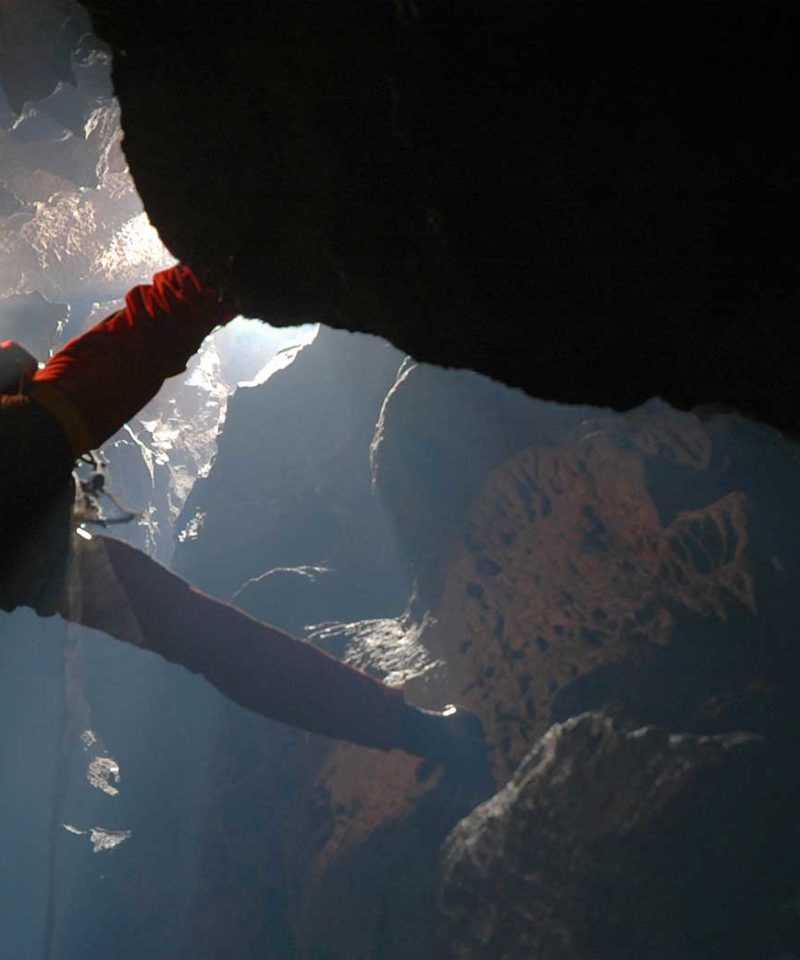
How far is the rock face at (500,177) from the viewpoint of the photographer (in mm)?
1507

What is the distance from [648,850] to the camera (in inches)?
215

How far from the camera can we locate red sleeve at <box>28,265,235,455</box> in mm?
2471

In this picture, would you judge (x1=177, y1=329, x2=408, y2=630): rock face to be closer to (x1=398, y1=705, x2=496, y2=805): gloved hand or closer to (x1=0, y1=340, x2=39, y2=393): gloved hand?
(x1=398, y1=705, x2=496, y2=805): gloved hand

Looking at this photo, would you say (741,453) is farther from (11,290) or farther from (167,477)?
(167,477)

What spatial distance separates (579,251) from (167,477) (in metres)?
20.2

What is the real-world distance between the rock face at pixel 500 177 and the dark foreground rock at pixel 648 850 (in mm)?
4272

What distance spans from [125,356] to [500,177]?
1477mm

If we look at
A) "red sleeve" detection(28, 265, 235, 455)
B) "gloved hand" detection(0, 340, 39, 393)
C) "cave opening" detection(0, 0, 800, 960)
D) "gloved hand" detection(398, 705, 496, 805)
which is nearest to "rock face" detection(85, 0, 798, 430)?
"cave opening" detection(0, 0, 800, 960)

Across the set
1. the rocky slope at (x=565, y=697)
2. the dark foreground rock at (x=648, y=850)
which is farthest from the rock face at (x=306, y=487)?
the dark foreground rock at (x=648, y=850)

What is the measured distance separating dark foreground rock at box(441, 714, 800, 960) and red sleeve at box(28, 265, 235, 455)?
4.79 meters

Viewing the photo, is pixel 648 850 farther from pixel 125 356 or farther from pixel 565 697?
pixel 125 356

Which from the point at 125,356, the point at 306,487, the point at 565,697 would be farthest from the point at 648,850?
the point at 306,487

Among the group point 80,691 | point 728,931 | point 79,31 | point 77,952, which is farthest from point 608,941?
point 80,691

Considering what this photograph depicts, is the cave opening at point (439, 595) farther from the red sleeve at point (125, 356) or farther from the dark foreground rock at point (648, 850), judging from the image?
the red sleeve at point (125, 356)
